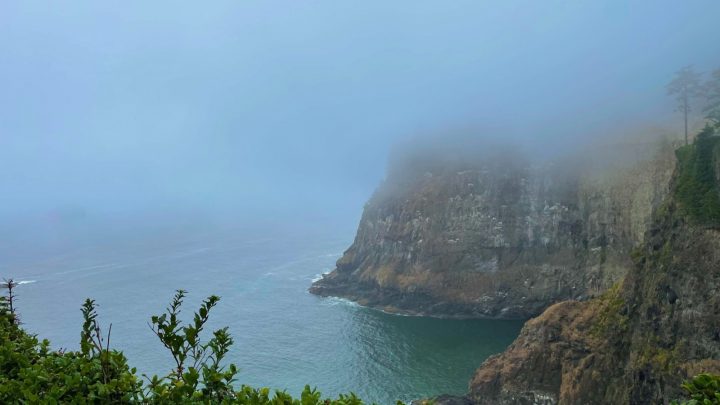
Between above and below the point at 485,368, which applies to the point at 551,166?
above

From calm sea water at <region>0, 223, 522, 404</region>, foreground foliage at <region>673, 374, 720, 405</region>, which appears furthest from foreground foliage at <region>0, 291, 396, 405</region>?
calm sea water at <region>0, 223, 522, 404</region>

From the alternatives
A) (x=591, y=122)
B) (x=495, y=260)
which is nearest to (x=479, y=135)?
(x=591, y=122)

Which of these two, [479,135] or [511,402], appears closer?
[511,402]

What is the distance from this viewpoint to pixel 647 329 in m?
50.3

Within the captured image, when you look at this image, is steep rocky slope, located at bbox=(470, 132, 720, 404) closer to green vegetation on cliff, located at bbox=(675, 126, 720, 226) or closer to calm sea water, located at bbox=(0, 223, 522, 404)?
green vegetation on cliff, located at bbox=(675, 126, 720, 226)

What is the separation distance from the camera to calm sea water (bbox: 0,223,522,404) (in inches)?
3150

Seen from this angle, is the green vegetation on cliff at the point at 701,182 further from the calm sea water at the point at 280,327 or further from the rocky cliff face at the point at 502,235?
the rocky cliff face at the point at 502,235

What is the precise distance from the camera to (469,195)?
4975 inches

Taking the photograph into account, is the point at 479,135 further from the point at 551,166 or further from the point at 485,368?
the point at 485,368

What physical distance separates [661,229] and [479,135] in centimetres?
10722

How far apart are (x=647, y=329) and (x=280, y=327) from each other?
Answer: 74005 mm

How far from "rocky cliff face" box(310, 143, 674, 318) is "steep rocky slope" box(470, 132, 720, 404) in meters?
46.9

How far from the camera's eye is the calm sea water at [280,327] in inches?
3150

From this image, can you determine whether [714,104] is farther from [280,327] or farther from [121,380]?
[121,380]
